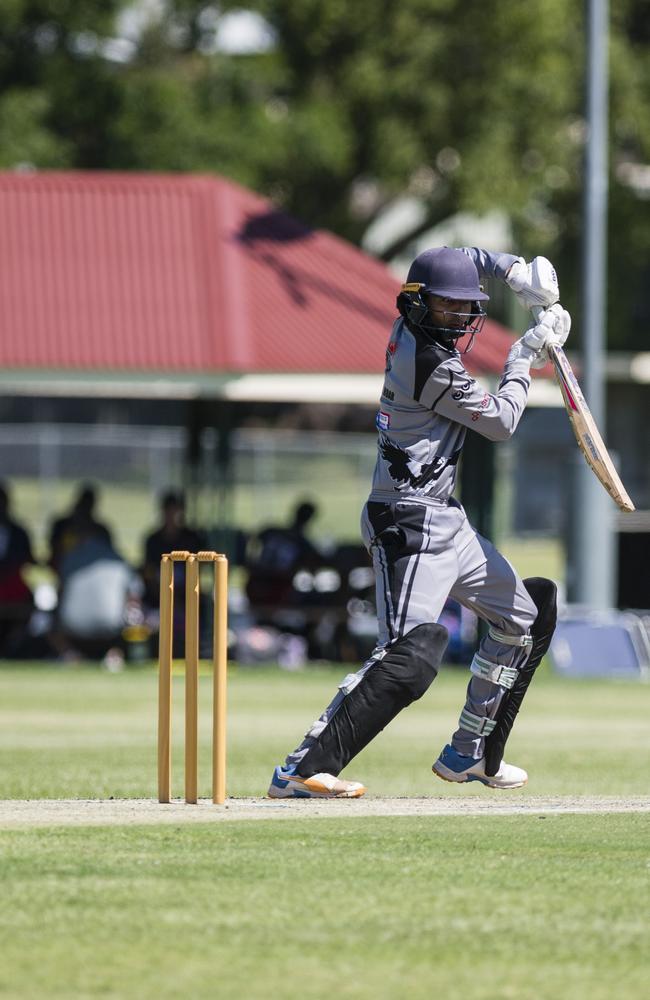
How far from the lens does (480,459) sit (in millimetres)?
19953

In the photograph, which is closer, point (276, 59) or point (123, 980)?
point (123, 980)

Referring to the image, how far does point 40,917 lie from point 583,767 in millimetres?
6122

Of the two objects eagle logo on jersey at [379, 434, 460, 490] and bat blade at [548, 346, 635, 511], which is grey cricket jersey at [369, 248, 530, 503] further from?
bat blade at [548, 346, 635, 511]

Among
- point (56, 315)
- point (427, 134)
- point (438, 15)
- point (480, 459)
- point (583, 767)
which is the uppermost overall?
point (438, 15)

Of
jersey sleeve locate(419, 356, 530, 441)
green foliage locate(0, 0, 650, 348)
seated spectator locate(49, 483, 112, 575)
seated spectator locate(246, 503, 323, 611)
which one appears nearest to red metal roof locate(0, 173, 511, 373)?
seated spectator locate(49, 483, 112, 575)

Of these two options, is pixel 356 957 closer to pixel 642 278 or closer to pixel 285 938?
pixel 285 938

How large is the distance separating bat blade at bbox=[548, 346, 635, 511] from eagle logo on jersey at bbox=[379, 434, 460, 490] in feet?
1.93

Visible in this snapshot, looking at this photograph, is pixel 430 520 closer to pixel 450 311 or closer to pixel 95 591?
pixel 450 311

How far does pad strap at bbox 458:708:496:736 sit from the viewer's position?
7836 mm

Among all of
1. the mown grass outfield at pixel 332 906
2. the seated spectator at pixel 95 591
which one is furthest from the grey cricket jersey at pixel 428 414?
the seated spectator at pixel 95 591

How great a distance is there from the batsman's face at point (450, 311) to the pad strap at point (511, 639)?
1.24 metres

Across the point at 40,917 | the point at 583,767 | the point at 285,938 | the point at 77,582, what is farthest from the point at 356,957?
the point at 77,582

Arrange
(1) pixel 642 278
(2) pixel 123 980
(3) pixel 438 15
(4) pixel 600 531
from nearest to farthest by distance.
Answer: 1. (2) pixel 123 980
2. (4) pixel 600 531
3. (3) pixel 438 15
4. (1) pixel 642 278

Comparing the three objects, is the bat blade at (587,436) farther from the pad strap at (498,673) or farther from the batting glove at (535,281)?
the pad strap at (498,673)
